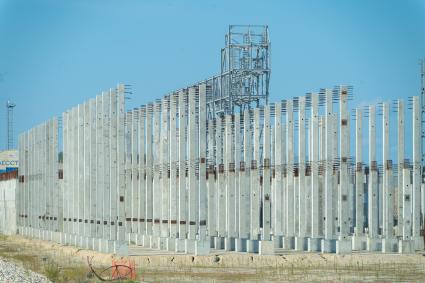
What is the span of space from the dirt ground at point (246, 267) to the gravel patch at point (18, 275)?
40 cm

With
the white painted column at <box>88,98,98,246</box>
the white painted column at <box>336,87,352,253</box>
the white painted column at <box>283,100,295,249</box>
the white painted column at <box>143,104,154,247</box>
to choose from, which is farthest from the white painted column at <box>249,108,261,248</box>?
the white painted column at <box>143,104,154,247</box>

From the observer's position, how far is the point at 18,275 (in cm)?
3259

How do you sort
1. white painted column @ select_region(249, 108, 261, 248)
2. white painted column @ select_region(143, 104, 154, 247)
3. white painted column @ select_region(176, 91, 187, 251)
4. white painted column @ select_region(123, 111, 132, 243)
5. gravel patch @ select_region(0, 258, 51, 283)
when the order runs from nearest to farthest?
1. gravel patch @ select_region(0, 258, 51, 283)
2. white painted column @ select_region(176, 91, 187, 251)
3. white painted column @ select_region(249, 108, 261, 248)
4. white painted column @ select_region(123, 111, 132, 243)
5. white painted column @ select_region(143, 104, 154, 247)

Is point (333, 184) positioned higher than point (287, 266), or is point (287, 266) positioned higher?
point (333, 184)

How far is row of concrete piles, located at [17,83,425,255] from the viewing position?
4050 cm

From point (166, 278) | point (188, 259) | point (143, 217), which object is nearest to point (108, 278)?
point (166, 278)

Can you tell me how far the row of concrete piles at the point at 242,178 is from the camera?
4050cm

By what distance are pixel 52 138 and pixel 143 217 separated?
26.0ft

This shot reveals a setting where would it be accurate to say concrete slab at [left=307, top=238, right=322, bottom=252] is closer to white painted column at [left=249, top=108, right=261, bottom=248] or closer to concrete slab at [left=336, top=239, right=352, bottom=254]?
white painted column at [left=249, top=108, right=261, bottom=248]

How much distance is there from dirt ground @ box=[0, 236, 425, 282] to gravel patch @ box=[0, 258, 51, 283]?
1.31ft

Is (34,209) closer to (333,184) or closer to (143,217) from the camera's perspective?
(143,217)

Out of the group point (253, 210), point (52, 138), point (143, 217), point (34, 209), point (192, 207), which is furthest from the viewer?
point (34, 209)

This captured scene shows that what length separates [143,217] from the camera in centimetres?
5294

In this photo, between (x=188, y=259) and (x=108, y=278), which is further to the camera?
(x=188, y=259)
